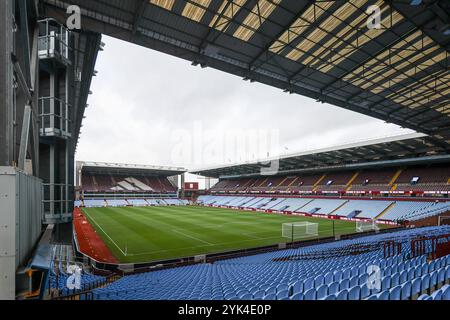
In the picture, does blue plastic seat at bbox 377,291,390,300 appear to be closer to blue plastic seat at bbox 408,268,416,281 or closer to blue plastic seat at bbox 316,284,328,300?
blue plastic seat at bbox 316,284,328,300

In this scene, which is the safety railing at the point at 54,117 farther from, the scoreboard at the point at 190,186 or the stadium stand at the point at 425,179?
the scoreboard at the point at 190,186

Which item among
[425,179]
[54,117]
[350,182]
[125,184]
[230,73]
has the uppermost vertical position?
[230,73]

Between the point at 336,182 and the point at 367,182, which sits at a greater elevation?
the point at 367,182

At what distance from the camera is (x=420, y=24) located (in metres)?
12.4

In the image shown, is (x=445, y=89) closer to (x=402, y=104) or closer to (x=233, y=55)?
(x=402, y=104)

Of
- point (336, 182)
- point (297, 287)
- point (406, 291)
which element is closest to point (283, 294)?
point (297, 287)

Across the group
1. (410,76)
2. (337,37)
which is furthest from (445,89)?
(337,37)

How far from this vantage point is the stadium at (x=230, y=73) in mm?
5539

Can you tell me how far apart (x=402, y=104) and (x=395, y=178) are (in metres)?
28.7

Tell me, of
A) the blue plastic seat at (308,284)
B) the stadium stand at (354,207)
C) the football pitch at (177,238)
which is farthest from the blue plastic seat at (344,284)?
the stadium stand at (354,207)

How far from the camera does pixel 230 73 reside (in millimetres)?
14508

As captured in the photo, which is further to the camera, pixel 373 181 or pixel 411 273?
pixel 373 181

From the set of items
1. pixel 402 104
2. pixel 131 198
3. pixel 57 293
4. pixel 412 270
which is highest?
pixel 402 104

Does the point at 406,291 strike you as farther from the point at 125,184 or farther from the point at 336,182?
the point at 125,184
